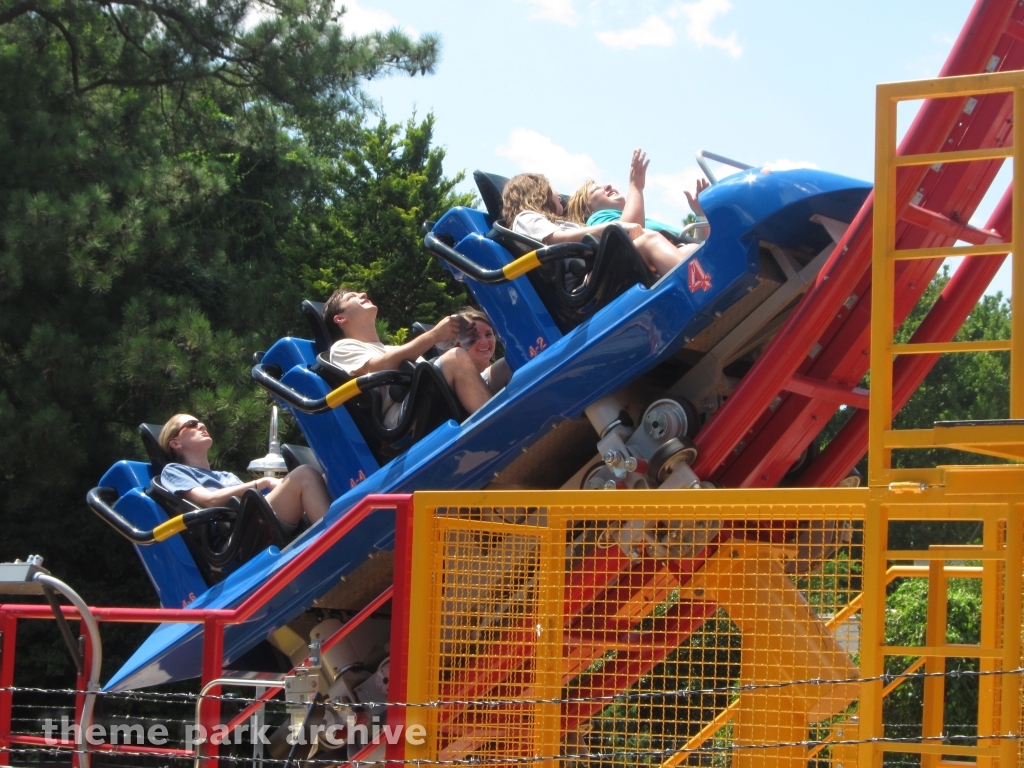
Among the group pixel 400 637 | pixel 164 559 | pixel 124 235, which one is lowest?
pixel 400 637

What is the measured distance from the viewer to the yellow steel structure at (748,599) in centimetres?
271

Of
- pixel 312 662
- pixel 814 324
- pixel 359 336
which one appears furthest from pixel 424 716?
pixel 359 336

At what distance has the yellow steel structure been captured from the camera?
2707mm

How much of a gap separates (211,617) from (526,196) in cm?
211

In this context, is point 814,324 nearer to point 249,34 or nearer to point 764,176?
point 764,176

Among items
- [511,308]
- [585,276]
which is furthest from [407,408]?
[585,276]

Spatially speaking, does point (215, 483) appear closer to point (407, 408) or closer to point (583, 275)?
point (407, 408)

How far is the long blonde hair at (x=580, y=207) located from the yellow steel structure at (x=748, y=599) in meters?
1.43

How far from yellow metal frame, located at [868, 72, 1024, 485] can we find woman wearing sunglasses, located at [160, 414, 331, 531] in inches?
120

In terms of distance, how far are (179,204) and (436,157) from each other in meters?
6.14

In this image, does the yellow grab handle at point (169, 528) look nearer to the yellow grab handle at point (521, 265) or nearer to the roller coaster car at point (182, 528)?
the roller coaster car at point (182, 528)

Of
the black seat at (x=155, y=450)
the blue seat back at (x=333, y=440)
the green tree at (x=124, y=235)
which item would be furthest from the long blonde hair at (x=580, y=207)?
the green tree at (x=124, y=235)

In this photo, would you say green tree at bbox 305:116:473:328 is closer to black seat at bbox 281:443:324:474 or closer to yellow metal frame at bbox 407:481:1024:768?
black seat at bbox 281:443:324:474

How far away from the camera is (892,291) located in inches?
110
